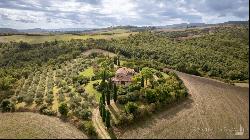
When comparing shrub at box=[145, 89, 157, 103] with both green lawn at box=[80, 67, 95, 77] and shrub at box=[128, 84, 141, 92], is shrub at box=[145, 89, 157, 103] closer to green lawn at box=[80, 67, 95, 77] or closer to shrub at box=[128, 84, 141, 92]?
shrub at box=[128, 84, 141, 92]

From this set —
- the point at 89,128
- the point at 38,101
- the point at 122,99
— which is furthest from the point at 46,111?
the point at 89,128

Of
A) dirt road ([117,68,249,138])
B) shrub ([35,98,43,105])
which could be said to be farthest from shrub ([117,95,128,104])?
shrub ([35,98,43,105])

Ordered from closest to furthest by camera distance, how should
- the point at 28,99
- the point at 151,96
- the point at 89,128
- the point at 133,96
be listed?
the point at 89,128 → the point at 151,96 → the point at 133,96 → the point at 28,99

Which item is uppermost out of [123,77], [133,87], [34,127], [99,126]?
[123,77]

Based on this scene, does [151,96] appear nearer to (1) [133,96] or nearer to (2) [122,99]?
(1) [133,96]

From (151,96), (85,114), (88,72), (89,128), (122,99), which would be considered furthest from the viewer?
(88,72)

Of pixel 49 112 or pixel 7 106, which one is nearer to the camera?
pixel 49 112

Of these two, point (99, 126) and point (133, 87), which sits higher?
point (133, 87)

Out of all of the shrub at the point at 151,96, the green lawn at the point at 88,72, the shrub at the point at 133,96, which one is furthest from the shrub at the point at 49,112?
the green lawn at the point at 88,72

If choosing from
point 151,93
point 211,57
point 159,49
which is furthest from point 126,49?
point 151,93

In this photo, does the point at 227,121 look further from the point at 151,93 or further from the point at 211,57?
the point at 211,57
